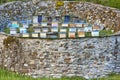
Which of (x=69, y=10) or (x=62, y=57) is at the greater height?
(x=69, y=10)

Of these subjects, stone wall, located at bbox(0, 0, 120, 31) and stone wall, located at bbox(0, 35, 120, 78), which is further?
stone wall, located at bbox(0, 0, 120, 31)

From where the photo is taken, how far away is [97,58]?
64.1 ft

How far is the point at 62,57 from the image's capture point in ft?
63.2

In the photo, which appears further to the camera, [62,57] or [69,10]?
[69,10]

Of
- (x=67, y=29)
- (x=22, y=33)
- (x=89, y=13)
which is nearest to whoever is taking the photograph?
(x=22, y=33)

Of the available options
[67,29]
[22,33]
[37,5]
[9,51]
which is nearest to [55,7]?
[37,5]

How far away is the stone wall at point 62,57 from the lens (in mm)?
19266

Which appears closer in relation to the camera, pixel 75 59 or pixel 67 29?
pixel 75 59

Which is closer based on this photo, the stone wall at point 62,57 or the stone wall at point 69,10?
the stone wall at point 62,57

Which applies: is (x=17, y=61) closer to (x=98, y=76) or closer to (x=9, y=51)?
(x=9, y=51)

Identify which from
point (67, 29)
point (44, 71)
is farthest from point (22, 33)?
point (44, 71)

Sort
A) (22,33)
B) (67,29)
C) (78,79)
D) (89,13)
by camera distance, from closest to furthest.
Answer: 1. (78,79)
2. (22,33)
3. (67,29)
4. (89,13)

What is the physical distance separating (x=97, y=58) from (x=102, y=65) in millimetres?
346

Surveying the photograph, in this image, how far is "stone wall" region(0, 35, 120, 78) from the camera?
63.2 feet
